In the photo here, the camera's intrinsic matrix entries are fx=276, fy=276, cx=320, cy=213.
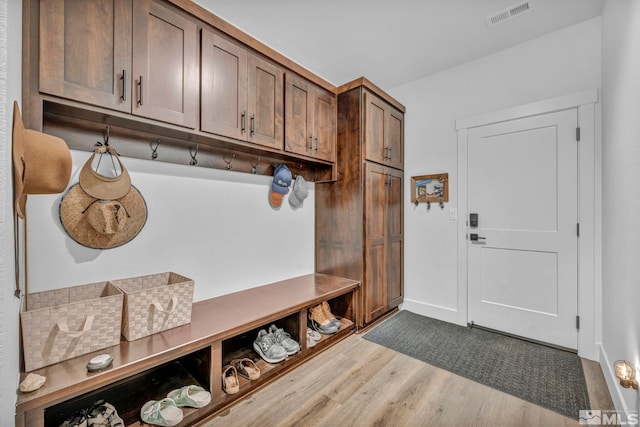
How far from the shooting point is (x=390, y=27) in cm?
229

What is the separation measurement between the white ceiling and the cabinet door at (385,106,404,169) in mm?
490

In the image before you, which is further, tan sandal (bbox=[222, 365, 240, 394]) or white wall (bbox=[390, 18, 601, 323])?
white wall (bbox=[390, 18, 601, 323])

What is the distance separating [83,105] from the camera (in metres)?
1.32

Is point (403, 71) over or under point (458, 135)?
over

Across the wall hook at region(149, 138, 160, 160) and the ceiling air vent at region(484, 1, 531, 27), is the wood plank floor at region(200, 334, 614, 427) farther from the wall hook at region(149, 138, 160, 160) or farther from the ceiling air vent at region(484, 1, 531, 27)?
the ceiling air vent at region(484, 1, 531, 27)

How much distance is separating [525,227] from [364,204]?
146 centimetres

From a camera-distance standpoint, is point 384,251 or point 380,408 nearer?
point 380,408

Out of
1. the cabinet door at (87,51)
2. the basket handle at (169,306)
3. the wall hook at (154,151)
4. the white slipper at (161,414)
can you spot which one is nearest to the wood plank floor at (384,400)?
the white slipper at (161,414)

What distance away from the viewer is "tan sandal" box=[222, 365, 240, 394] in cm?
161

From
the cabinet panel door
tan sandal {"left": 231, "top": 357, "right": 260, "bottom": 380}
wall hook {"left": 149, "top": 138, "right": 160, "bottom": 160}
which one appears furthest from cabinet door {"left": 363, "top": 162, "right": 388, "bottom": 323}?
wall hook {"left": 149, "top": 138, "right": 160, "bottom": 160}

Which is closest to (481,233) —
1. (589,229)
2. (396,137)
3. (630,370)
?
(589,229)

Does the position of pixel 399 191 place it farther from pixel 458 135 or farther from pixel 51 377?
pixel 51 377

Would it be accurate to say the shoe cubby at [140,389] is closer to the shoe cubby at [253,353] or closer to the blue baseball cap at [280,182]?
the shoe cubby at [253,353]

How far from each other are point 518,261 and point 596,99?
4.67ft
